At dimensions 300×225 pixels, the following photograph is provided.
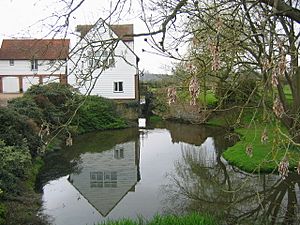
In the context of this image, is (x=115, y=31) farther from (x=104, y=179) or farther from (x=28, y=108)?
(x=28, y=108)

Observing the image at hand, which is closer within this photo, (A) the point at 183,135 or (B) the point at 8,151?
(B) the point at 8,151

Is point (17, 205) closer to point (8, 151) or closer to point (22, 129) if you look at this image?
point (8, 151)

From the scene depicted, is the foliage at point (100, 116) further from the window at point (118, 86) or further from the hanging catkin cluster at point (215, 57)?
the hanging catkin cluster at point (215, 57)

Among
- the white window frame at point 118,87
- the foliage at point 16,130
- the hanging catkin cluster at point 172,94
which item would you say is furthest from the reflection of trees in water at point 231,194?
the white window frame at point 118,87

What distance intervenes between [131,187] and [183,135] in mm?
13368

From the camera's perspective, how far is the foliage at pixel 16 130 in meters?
13.9

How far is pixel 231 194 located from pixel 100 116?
61.3 ft

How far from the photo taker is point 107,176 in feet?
50.0

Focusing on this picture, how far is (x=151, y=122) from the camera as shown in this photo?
3453 centimetres

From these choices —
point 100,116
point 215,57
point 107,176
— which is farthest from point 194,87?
point 100,116

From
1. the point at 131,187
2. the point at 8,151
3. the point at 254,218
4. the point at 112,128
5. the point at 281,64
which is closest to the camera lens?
the point at 281,64

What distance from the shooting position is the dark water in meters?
10.6

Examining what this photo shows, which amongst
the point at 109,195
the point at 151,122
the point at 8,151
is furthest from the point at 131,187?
the point at 151,122

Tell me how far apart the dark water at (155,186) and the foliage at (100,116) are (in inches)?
237
